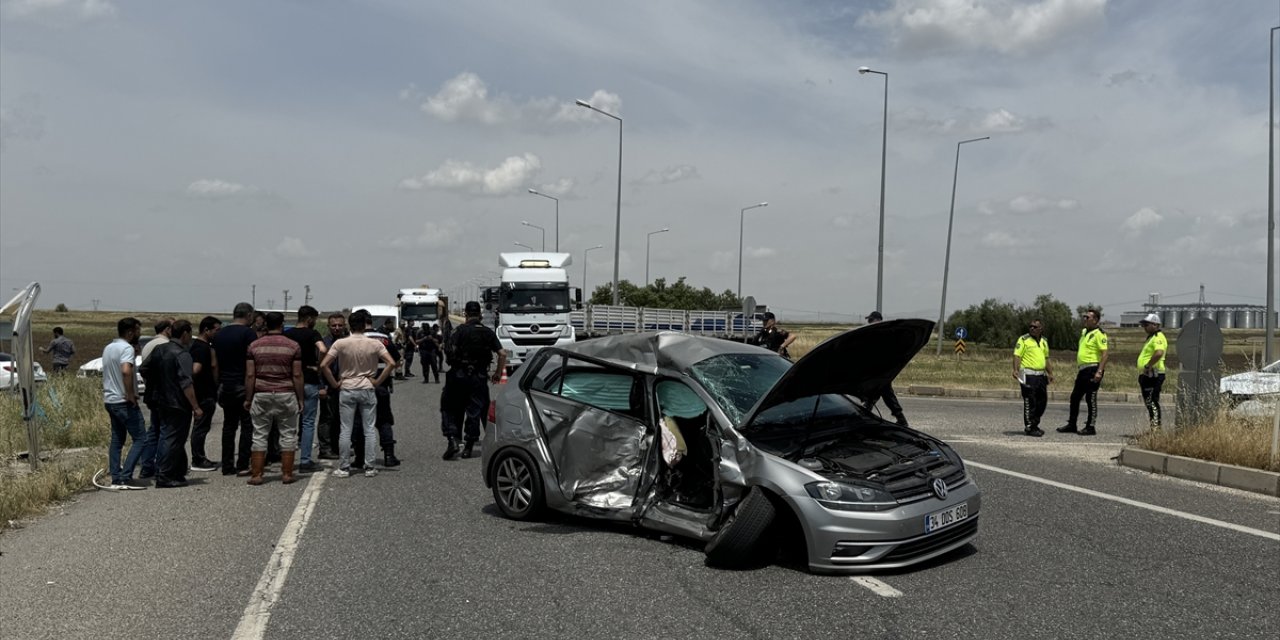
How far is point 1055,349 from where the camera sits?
6744 cm

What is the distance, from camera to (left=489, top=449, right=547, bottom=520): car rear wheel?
7965 millimetres

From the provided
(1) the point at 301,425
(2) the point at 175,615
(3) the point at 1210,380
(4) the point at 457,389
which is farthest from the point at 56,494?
(3) the point at 1210,380

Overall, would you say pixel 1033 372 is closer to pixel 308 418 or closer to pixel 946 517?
pixel 946 517

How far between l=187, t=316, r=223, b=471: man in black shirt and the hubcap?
3949mm

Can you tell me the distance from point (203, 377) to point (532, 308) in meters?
17.8

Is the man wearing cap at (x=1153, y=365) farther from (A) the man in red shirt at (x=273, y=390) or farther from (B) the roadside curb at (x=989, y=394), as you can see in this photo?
(A) the man in red shirt at (x=273, y=390)

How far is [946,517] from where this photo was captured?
6406 mm

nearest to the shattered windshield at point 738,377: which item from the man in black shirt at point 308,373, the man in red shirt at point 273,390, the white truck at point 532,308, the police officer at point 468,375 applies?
the police officer at point 468,375

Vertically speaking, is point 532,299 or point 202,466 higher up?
point 532,299

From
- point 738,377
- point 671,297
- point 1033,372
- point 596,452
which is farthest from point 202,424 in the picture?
point 671,297

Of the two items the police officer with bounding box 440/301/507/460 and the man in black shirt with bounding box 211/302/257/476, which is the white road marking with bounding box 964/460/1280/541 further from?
the man in black shirt with bounding box 211/302/257/476

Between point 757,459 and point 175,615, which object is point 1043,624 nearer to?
point 757,459

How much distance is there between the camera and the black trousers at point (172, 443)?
392 inches

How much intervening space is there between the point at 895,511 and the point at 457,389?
625cm
